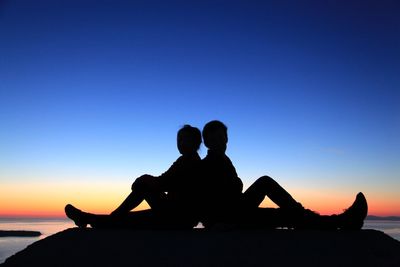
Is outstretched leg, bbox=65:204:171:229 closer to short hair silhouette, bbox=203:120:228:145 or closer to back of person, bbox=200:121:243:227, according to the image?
back of person, bbox=200:121:243:227

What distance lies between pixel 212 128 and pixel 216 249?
5.42 feet

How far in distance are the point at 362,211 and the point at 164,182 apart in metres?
2.38

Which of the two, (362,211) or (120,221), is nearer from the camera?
(362,211)

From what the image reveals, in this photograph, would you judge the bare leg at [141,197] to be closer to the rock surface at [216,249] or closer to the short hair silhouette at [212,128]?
the rock surface at [216,249]

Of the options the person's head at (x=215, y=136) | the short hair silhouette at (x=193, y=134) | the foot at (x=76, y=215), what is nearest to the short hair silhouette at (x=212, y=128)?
the person's head at (x=215, y=136)

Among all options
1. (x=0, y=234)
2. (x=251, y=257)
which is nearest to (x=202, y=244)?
(x=251, y=257)

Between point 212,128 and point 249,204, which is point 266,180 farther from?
point 212,128

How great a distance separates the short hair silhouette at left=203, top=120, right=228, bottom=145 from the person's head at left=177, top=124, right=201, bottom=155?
251 millimetres

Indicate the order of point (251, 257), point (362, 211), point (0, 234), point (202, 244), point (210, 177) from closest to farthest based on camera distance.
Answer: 1. point (251, 257)
2. point (202, 244)
3. point (362, 211)
4. point (210, 177)
5. point (0, 234)

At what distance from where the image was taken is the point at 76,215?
450cm

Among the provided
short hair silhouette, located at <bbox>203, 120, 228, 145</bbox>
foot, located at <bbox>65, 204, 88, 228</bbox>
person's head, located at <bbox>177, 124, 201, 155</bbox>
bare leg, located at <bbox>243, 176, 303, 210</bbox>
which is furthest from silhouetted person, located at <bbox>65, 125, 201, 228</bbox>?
bare leg, located at <bbox>243, 176, 303, 210</bbox>

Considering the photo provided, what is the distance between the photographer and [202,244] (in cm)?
348

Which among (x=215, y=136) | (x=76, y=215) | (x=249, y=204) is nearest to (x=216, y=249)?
(x=249, y=204)

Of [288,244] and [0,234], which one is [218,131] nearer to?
[288,244]
